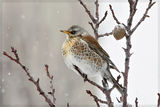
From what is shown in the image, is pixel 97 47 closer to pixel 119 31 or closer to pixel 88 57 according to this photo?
Answer: pixel 88 57

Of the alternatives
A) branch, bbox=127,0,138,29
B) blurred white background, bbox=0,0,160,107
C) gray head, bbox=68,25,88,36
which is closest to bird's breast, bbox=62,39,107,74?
gray head, bbox=68,25,88,36

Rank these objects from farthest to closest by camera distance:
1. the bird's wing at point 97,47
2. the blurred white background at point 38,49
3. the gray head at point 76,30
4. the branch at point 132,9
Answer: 1. the blurred white background at point 38,49
2. the gray head at point 76,30
3. the bird's wing at point 97,47
4. the branch at point 132,9

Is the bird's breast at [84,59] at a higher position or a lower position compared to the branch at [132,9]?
lower

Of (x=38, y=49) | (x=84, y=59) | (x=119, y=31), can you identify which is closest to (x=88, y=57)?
(x=84, y=59)

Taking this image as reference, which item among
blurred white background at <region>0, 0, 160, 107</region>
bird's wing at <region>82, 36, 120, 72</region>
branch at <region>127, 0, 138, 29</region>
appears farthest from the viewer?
blurred white background at <region>0, 0, 160, 107</region>

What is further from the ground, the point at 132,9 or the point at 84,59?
the point at 132,9

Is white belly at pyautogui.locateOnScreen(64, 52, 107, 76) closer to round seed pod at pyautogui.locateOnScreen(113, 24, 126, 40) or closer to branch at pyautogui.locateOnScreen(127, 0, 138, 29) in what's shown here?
round seed pod at pyautogui.locateOnScreen(113, 24, 126, 40)

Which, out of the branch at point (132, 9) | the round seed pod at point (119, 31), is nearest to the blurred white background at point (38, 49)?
the round seed pod at point (119, 31)

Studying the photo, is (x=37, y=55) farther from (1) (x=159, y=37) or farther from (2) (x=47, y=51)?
(1) (x=159, y=37)

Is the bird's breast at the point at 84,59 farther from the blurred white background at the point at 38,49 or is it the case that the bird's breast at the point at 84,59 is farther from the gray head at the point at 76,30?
the blurred white background at the point at 38,49

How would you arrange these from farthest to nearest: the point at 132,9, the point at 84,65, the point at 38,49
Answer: the point at 38,49 → the point at 84,65 → the point at 132,9

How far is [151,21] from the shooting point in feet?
48.4

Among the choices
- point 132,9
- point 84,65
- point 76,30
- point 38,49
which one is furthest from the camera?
point 38,49

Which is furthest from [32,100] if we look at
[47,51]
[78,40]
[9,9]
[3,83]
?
[78,40]
